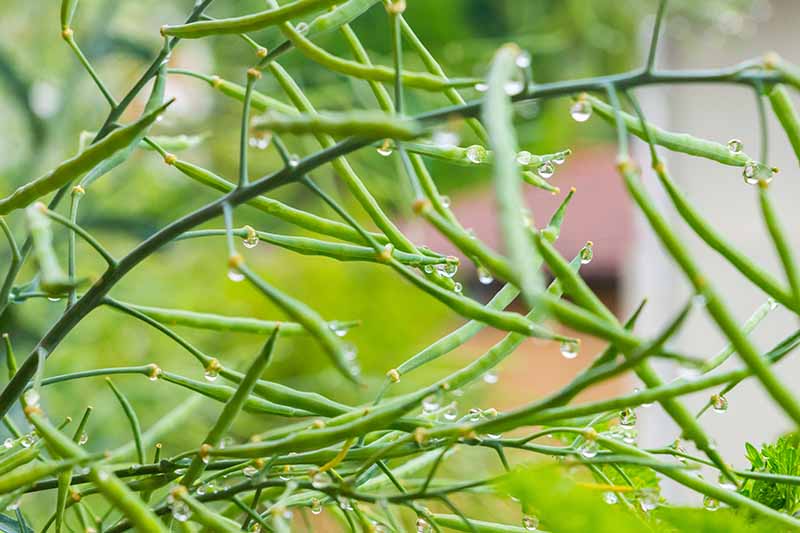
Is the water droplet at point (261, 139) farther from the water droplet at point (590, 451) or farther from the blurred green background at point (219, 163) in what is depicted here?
the blurred green background at point (219, 163)

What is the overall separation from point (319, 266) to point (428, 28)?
0.31m

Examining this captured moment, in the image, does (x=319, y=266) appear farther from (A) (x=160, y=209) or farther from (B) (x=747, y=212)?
(B) (x=747, y=212)

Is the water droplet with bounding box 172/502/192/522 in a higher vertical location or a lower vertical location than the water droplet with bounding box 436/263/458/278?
lower

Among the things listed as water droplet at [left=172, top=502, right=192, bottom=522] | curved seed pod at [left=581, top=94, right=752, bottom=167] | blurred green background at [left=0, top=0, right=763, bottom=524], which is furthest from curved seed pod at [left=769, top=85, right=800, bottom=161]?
blurred green background at [left=0, top=0, right=763, bottom=524]

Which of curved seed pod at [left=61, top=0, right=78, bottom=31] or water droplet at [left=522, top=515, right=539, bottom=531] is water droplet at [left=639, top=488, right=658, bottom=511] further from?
curved seed pod at [left=61, top=0, right=78, bottom=31]

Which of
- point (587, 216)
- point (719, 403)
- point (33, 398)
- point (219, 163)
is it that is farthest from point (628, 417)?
point (587, 216)

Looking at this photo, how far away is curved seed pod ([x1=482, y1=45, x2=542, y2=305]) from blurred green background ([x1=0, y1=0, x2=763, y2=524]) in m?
0.44

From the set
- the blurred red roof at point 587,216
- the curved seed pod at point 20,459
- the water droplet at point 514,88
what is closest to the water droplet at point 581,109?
the water droplet at point 514,88

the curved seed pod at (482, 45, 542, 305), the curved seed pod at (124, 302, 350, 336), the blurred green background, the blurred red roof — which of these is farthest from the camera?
the blurred red roof

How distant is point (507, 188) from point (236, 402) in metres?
0.07

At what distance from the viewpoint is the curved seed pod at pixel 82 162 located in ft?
0.59

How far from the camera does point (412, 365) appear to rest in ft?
0.67

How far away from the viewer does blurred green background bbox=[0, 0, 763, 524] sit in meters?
0.77

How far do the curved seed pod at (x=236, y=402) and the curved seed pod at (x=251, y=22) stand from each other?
6cm
